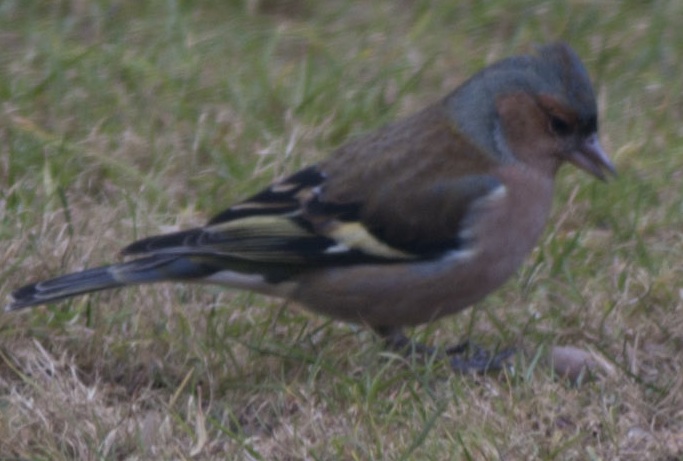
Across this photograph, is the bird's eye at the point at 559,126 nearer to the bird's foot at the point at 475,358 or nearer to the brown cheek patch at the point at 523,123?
the brown cheek patch at the point at 523,123

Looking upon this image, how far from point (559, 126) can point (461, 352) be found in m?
0.79

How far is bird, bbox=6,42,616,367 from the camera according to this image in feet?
15.3

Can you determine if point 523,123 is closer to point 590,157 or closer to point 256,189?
point 590,157

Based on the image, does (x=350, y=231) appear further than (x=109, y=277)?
Yes

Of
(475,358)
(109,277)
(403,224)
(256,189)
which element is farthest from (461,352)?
(256,189)

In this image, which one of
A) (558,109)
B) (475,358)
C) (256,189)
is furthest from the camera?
(256,189)

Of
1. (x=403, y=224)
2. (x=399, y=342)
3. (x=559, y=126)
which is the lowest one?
(x=399, y=342)

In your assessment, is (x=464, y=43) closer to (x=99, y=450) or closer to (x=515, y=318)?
(x=515, y=318)

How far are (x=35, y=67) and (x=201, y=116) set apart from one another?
2.59 feet

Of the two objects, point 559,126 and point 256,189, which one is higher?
point 559,126

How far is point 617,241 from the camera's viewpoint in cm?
556

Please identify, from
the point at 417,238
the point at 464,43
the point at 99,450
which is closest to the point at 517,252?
the point at 417,238

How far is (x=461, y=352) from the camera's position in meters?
4.64

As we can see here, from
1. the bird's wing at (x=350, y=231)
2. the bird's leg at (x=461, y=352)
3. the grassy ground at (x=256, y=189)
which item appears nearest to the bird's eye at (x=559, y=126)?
the bird's wing at (x=350, y=231)
